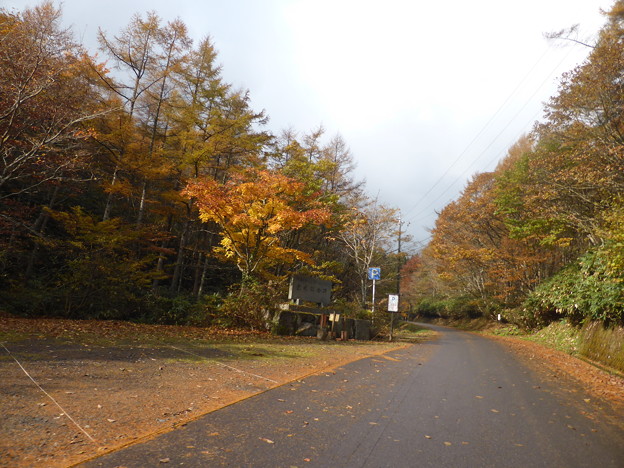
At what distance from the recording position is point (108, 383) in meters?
4.34

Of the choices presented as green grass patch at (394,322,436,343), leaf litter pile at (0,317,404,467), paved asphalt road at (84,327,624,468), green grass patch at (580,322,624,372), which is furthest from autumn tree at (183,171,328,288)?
green grass patch at (580,322,624,372)

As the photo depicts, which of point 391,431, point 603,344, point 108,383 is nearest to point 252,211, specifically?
point 108,383

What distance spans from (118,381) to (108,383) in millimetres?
139

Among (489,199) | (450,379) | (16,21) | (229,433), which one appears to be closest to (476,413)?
(450,379)

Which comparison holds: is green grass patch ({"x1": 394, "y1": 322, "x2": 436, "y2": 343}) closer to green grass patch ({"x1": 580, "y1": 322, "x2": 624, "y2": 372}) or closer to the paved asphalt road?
green grass patch ({"x1": 580, "y1": 322, "x2": 624, "y2": 372})

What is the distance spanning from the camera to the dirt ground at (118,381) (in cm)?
281

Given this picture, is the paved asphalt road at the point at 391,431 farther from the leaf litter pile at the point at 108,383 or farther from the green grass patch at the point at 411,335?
the green grass patch at the point at 411,335

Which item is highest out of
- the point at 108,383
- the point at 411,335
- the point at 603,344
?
the point at 603,344

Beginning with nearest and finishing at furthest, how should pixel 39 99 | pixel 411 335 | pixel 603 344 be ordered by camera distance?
pixel 603 344
pixel 39 99
pixel 411 335

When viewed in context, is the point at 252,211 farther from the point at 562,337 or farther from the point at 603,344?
the point at 562,337

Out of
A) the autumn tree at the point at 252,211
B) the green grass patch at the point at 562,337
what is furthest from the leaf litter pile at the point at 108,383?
the green grass patch at the point at 562,337

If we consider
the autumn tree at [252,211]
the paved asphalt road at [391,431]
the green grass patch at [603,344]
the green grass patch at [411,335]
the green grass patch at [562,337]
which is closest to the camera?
the paved asphalt road at [391,431]

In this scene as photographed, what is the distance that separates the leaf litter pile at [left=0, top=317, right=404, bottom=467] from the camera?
9.12 feet

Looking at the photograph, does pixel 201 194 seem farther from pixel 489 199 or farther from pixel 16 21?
pixel 489 199
